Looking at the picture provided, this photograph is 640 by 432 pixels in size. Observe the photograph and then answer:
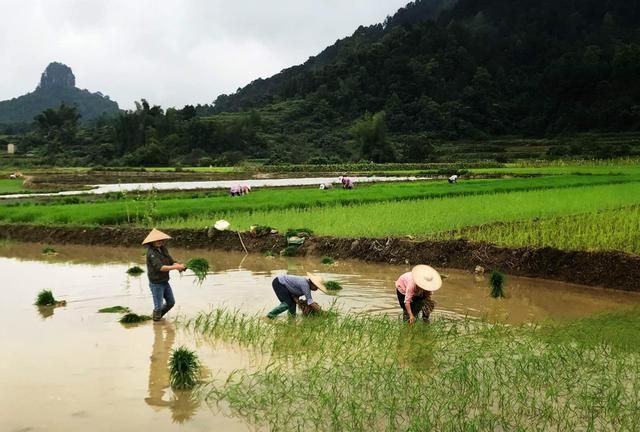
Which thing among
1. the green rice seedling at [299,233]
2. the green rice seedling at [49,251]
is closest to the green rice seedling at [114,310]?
the green rice seedling at [299,233]

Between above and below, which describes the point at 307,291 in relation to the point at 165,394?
above

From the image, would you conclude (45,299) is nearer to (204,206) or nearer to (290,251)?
(290,251)

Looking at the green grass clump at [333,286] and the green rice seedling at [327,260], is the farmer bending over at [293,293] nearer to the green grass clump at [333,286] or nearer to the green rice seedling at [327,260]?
the green grass clump at [333,286]

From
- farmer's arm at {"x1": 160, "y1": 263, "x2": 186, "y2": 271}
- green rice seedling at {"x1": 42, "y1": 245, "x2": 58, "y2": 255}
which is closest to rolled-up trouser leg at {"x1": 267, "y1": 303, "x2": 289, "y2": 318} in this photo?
farmer's arm at {"x1": 160, "y1": 263, "x2": 186, "y2": 271}

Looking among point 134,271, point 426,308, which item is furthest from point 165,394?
point 134,271

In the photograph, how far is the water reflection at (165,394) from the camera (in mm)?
4738

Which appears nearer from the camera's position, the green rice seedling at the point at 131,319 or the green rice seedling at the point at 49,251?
the green rice seedling at the point at 131,319

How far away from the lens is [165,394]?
16.7ft

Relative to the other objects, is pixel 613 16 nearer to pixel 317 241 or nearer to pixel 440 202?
pixel 440 202

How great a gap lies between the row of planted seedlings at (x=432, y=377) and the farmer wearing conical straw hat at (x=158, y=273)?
0.92 m

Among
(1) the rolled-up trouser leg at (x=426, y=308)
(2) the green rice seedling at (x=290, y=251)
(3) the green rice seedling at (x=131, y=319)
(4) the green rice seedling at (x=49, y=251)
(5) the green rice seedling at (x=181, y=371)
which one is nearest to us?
(5) the green rice seedling at (x=181, y=371)

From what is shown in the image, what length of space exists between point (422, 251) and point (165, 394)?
7.27 meters

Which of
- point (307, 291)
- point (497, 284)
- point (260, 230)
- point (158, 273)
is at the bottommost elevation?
point (497, 284)

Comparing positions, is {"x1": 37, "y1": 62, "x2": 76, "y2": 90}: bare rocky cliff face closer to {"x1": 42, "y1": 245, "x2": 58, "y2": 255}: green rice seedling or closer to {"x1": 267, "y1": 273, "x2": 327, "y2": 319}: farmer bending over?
{"x1": 42, "y1": 245, "x2": 58, "y2": 255}: green rice seedling
